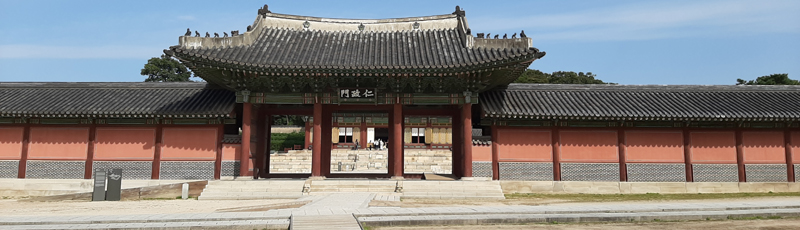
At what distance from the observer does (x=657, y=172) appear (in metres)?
19.4

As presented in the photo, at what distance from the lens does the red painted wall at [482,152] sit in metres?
18.9

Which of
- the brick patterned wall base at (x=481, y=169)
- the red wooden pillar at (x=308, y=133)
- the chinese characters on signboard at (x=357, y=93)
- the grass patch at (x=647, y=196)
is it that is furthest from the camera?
the red wooden pillar at (x=308, y=133)

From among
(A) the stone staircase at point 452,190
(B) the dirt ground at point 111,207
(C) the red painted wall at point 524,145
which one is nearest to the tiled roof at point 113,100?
(B) the dirt ground at point 111,207

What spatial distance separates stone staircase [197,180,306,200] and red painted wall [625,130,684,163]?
12485 millimetres

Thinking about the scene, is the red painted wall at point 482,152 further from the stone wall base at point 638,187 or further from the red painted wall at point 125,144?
the red painted wall at point 125,144

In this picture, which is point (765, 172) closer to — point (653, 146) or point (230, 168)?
point (653, 146)

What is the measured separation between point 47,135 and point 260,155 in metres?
8.16

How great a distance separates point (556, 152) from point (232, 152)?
12331mm

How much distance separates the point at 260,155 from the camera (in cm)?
2039

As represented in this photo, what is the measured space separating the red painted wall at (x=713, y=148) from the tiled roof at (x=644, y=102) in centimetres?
119

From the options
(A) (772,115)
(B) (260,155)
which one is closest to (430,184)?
(B) (260,155)

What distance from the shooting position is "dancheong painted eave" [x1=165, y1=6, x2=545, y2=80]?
16.9 metres

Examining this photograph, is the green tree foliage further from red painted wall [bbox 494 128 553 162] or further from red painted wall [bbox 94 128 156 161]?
red painted wall [bbox 94 128 156 161]

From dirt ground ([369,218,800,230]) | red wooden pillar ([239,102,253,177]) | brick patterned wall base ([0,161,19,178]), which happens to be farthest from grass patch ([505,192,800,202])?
brick patterned wall base ([0,161,19,178])
